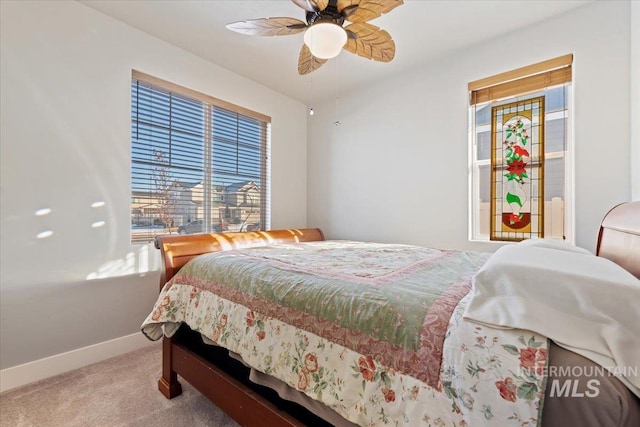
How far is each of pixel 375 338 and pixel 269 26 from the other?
1766mm

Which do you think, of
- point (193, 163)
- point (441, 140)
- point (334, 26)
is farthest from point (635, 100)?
point (193, 163)

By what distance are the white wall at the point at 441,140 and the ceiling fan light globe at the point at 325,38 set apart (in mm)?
1557

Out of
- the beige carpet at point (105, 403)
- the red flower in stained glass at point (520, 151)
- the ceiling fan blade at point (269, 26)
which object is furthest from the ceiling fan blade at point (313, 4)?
the beige carpet at point (105, 403)

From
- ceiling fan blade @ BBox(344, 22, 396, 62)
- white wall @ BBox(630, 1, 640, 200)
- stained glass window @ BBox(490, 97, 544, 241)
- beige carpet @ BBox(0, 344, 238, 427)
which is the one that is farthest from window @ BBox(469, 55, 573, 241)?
beige carpet @ BBox(0, 344, 238, 427)

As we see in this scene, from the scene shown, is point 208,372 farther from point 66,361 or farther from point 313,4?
point 313,4

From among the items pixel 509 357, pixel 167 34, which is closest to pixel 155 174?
pixel 167 34

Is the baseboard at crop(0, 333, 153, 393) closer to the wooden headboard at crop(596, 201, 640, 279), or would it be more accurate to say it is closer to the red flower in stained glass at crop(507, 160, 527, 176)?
the wooden headboard at crop(596, 201, 640, 279)

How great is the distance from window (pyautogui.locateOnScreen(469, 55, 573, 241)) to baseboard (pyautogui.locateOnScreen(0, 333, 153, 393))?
3124 millimetres

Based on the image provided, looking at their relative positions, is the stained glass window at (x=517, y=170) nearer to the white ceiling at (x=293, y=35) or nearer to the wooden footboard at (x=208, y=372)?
the white ceiling at (x=293, y=35)

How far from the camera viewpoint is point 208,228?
290cm

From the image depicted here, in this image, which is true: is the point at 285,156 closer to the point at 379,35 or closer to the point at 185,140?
the point at 185,140

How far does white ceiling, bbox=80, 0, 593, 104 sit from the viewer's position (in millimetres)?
2031

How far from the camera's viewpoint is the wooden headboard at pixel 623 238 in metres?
0.96

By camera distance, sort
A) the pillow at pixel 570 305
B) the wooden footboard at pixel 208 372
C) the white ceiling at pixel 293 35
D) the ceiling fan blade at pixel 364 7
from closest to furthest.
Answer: the pillow at pixel 570 305 → the wooden footboard at pixel 208 372 → the ceiling fan blade at pixel 364 7 → the white ceiling at pixel 293 35
